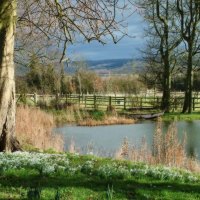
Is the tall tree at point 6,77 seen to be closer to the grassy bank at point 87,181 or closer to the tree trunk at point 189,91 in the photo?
the grassy bank at point 87,181

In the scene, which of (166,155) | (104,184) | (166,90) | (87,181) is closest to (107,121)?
(166,90)

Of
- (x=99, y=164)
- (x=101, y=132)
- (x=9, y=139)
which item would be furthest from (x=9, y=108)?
(x=101, y=132)

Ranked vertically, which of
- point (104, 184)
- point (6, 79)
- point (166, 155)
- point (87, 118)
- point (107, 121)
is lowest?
point (107, 121)

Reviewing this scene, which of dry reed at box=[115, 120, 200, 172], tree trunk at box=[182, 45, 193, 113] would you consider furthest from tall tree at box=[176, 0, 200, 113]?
dry reed at box=[115, 120, 200, 172]

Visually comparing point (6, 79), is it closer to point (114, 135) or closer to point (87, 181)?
point (87, 181)

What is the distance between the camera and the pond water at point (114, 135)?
70.0 feet

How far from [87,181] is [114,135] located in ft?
59.5

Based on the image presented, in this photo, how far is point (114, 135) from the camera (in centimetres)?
2750

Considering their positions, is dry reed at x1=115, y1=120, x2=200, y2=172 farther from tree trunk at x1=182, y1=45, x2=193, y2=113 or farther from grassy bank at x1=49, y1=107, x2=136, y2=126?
tree trunk at x1=182, y1=45, x2=193, y2=113

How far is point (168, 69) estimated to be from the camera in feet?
146

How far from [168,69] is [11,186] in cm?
3661

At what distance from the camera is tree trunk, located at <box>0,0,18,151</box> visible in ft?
45.2

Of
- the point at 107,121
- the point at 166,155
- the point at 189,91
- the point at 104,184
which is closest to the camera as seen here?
the point at 104,184

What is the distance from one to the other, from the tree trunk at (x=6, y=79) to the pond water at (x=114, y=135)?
19.2 feet
